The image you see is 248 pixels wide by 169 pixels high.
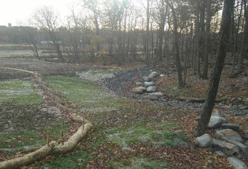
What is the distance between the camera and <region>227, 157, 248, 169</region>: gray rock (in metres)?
6.93

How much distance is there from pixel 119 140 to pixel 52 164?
10.4ft

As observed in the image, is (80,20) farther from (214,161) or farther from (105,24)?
(214,161)

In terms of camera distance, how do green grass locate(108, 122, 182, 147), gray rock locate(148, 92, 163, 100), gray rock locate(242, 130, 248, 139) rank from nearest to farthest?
green grass locate(108, 122, 182, 147), gray rock locate(242, 130, 248, 139), gray rock locate(148, 92, 163, 100)

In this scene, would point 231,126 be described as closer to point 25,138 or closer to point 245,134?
point 245,134

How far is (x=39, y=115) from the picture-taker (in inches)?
454

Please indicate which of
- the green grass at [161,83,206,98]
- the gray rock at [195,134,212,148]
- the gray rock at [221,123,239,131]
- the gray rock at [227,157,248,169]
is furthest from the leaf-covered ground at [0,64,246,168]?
the green grass at [161,83,206,98]

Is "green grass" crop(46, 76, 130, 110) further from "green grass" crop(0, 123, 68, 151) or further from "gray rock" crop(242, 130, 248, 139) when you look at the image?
"gray rock" crop(242, 130, 248, 139)

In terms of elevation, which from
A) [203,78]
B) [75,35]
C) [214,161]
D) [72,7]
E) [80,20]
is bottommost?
[214,161]

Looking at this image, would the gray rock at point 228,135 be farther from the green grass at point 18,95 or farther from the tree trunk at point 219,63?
the green grass at point 18,95

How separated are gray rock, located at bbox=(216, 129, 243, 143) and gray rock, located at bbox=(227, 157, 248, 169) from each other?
51.6 inches

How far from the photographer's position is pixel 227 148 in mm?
7891

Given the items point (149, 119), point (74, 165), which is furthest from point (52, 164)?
point (149, 119)

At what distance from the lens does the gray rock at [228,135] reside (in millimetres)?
8602

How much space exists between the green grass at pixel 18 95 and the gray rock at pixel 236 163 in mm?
11919
